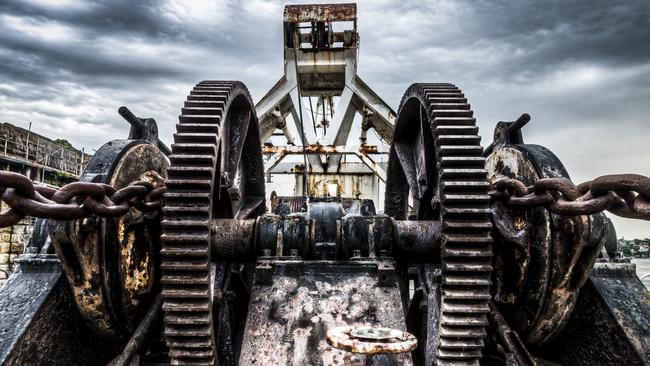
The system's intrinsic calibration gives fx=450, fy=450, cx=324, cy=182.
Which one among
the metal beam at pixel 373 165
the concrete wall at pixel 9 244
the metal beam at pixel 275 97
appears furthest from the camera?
the concrete wall at pixel 9 244

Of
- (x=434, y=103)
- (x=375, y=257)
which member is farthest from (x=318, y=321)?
(x=434, y=103)

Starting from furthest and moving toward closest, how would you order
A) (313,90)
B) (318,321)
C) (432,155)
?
1. (313,90)
2. (432,155)
3. (318,321)

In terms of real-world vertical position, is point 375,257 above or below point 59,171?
below

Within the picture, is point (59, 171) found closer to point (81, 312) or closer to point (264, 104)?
point (264, 104)

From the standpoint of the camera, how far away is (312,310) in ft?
7.11

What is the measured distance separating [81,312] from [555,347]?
252 centimetres

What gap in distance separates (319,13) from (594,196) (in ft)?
28.1

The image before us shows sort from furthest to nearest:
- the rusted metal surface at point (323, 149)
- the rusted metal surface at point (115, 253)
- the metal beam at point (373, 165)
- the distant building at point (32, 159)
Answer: the distant building at point (32, 159) → the metal beam at point (373, 165) → the rusted metal surface at point (323, 149) → the rusted metal surface at point (115, 253)

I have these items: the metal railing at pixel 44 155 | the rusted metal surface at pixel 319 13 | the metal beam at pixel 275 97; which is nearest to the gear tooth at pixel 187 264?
the metal beam at pixel 275 97

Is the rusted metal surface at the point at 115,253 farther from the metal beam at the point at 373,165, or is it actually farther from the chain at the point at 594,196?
the metal beam at the point at 373,165

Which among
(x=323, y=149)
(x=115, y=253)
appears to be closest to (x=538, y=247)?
(x=115, y=253)

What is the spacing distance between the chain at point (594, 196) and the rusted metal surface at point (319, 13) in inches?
311

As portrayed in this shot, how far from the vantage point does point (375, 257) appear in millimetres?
2434

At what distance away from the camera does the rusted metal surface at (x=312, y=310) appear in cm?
200
